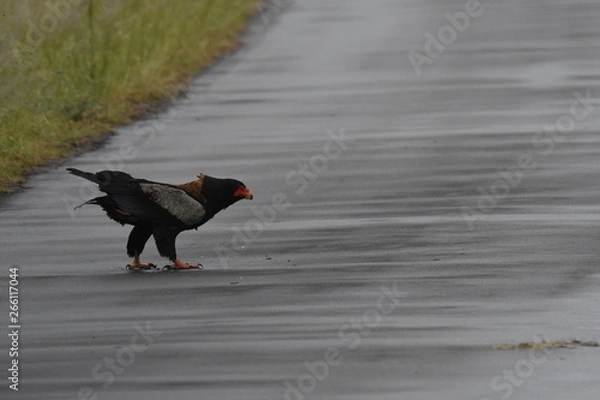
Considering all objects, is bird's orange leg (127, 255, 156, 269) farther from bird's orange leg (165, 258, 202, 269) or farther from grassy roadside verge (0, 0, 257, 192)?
grassy roadside verge (0, 0, 257, 192)

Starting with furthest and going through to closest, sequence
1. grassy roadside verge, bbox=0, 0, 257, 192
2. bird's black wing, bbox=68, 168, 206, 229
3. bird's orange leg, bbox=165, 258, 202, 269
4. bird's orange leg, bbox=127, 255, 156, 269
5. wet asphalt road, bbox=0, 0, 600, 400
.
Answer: grassy roadside verge, bbox=0, 0, 257, 192 → bird's orange leg, bbox=127, 255, 156, 269 → bird's orange leg, bbox=165, 258, 202, 269 → bird's black wing, bbox=68, 168, 206, 229 → wet asphalt road, bbox=0, 0, 600, 400

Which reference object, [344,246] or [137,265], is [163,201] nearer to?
[137,265]

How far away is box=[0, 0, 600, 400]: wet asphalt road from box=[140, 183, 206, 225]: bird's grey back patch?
0.39 meters

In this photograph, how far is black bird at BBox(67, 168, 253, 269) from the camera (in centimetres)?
1320

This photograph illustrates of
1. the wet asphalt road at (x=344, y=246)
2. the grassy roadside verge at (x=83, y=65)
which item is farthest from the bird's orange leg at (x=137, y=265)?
the grassy roadside verge at (x=83, y=65)

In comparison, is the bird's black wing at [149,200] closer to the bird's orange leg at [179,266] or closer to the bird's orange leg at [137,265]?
the bird's orange leg at [179,266]

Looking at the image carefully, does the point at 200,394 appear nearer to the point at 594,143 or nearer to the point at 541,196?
the point at 541,196

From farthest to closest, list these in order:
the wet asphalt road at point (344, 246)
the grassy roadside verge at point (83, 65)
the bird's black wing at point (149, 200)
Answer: the grassy roadside verge at point (83, 65) → the bird's black wing at point (149, 200) → the wet asphalt road at point (344, 246)

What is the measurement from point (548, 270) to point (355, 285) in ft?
4.33

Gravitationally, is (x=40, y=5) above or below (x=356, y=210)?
below

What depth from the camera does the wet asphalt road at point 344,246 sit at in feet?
32.9

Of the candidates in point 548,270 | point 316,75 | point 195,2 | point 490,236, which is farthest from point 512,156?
point 195,2

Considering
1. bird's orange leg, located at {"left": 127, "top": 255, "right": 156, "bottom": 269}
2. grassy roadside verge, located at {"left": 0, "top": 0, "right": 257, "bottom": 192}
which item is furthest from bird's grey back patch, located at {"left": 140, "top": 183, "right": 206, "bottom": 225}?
grassy roadside verge, located at {"left": 0, "top": 0, "right": 257, "bottom": 192}

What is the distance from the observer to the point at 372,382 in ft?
31.7
